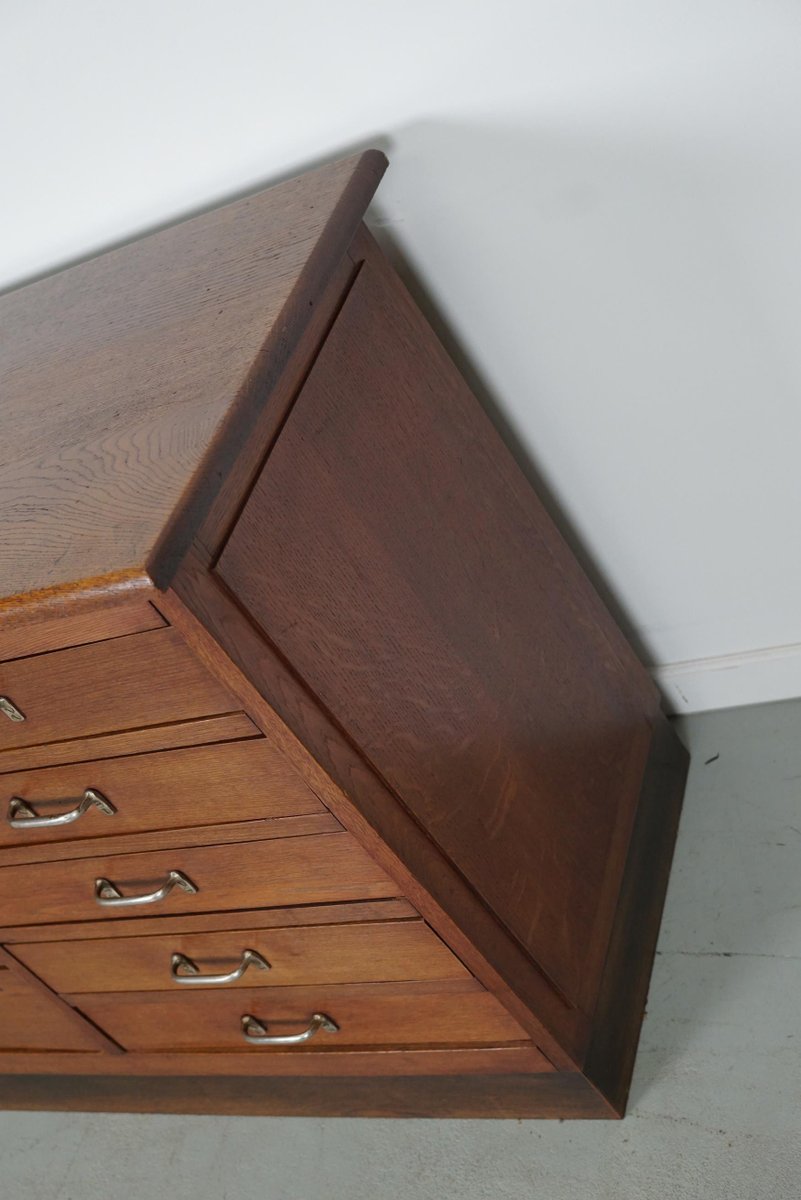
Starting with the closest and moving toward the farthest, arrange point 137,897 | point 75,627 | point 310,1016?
1. point 75,627
2. point 137,897
3. point 310,1016

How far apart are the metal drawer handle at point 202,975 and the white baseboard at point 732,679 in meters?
0.68

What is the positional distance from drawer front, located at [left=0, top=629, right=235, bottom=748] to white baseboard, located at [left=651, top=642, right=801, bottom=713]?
81 centimetres

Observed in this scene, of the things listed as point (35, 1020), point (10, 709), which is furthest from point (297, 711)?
point (35, 1020)

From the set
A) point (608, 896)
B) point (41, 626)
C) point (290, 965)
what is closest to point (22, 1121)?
point (290, 965)

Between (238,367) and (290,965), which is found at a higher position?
(238,367)

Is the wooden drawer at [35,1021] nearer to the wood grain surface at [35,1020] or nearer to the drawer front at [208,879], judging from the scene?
the wood grain surface at [35,1020]

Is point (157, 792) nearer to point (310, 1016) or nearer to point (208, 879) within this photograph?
point (208, 879)

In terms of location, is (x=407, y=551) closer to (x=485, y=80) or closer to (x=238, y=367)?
(x=238, y=367)

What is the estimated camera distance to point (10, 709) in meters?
0.93

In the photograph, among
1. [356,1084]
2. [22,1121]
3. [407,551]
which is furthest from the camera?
[22,1121]

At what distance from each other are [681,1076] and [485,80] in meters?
1.01

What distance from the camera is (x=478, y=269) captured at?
120 centimetres

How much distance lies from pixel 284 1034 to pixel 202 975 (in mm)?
128

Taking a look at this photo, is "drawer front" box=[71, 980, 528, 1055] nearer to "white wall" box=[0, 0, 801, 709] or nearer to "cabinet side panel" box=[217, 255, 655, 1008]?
"cabinet side panel" box=[217, 255, 655, 1008]
